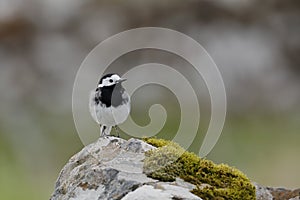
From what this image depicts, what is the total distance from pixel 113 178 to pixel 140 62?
14945 mm

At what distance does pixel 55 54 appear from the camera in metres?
22.5

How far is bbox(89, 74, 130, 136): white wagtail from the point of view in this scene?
9210 millimetres

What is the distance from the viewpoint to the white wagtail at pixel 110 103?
30.2ft

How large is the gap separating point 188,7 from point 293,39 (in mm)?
3077

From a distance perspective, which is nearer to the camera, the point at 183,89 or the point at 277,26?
the point at 183,89

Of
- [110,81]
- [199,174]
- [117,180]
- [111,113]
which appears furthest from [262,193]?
[110,81]

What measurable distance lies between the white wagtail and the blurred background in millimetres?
6416

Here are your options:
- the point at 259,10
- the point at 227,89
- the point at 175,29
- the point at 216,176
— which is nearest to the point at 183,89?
the point at 227,89

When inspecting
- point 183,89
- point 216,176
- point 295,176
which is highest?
point 183,89

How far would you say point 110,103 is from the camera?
9.21m

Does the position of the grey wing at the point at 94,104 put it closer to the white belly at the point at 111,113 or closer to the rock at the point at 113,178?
the white belly at the point at 111,113

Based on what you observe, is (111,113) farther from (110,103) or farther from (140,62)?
(140,62)

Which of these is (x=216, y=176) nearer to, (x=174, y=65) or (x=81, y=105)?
(x=81, y=105)

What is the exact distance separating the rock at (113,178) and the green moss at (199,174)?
0.29 feet
